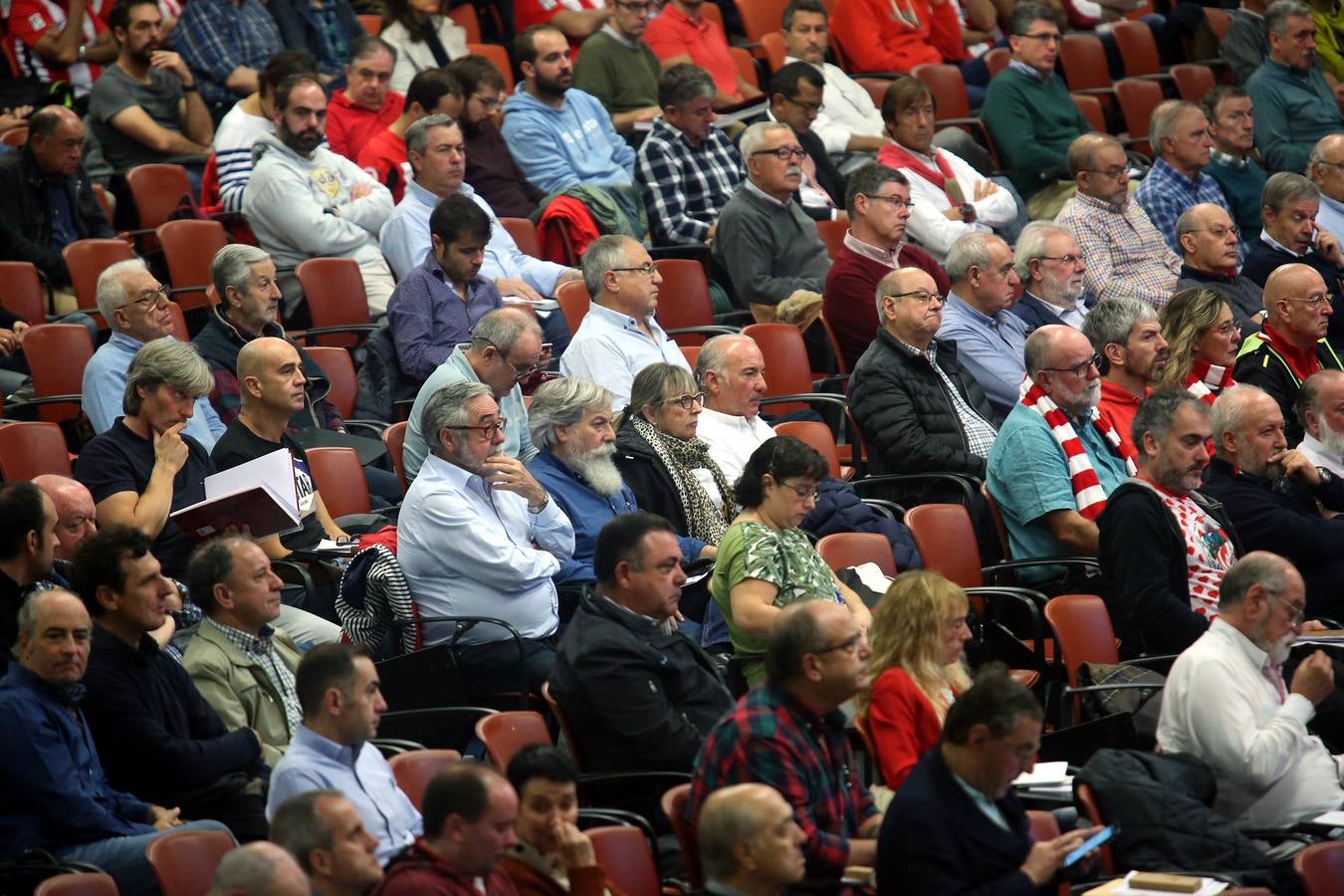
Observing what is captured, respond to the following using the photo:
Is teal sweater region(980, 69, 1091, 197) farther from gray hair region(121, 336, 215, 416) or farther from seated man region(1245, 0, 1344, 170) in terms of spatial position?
gray hair region(121, 336, 215, 416)

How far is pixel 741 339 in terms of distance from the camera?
6062 mm

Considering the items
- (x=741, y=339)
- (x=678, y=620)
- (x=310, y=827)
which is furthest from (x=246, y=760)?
(x=741, y=339)

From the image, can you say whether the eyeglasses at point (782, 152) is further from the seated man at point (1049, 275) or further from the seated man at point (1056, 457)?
the seated man at point (1056, 457)

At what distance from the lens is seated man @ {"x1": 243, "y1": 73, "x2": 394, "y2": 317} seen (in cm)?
716

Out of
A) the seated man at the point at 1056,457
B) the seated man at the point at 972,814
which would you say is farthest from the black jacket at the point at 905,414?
the seated man at the point at 972,814

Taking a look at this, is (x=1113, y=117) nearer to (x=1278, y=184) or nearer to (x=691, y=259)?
(x=1278, y=184)

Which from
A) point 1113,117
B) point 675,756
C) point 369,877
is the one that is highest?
point 369,877

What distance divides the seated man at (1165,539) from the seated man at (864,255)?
1749 millimetres

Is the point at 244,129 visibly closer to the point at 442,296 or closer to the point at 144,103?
the point at 144,103

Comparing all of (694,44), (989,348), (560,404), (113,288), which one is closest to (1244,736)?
(560,404)

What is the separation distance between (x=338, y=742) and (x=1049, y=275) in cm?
408

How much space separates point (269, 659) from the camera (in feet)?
15.0

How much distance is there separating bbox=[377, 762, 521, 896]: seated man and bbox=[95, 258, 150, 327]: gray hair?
2.84 m

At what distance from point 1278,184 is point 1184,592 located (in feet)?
9.94
